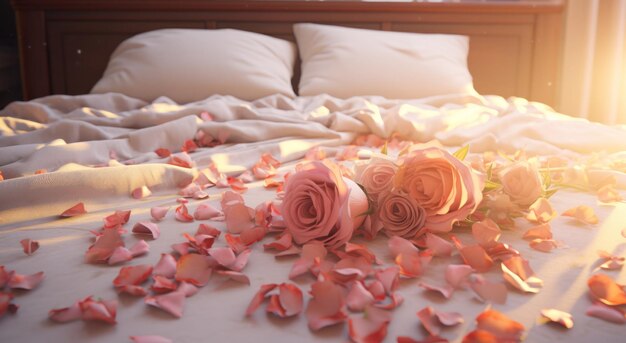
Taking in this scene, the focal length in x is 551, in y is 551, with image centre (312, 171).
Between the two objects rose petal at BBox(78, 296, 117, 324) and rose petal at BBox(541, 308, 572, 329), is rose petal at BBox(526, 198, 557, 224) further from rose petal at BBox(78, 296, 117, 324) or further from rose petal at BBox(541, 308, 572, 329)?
rose petal at BBox(78, 296, 117, 324)

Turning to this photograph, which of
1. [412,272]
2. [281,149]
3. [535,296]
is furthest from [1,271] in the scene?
[281,149]

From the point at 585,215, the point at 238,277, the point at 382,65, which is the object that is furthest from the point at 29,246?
the point at 382,65

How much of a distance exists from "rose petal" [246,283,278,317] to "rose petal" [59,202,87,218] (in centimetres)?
47

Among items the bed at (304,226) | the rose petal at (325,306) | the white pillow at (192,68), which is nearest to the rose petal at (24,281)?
the bed at (304,226)

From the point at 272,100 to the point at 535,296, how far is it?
1.51 m

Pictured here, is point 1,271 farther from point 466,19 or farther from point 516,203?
point 466,19

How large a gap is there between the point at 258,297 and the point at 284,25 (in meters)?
2.36

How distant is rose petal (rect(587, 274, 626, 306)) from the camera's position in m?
0.60

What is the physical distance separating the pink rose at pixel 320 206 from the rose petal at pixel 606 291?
0.29 m

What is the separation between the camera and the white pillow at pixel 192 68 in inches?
88.0

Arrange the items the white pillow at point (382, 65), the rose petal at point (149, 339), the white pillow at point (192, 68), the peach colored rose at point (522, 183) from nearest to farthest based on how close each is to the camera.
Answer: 1. the rose petal at point (149, 339)
2. the peach colored rose at point (522, 183)
3. the white pillow at point (192, 68)
4. the white pillow at point (382, 65)

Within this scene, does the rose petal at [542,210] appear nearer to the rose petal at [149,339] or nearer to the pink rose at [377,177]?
the pink rose at [377,177]

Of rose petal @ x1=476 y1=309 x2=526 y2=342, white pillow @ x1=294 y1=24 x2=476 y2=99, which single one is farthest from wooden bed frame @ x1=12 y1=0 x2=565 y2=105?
rose petal @ x1=476 y1=309 x2=526 y2=342

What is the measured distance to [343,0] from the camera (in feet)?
9.15
